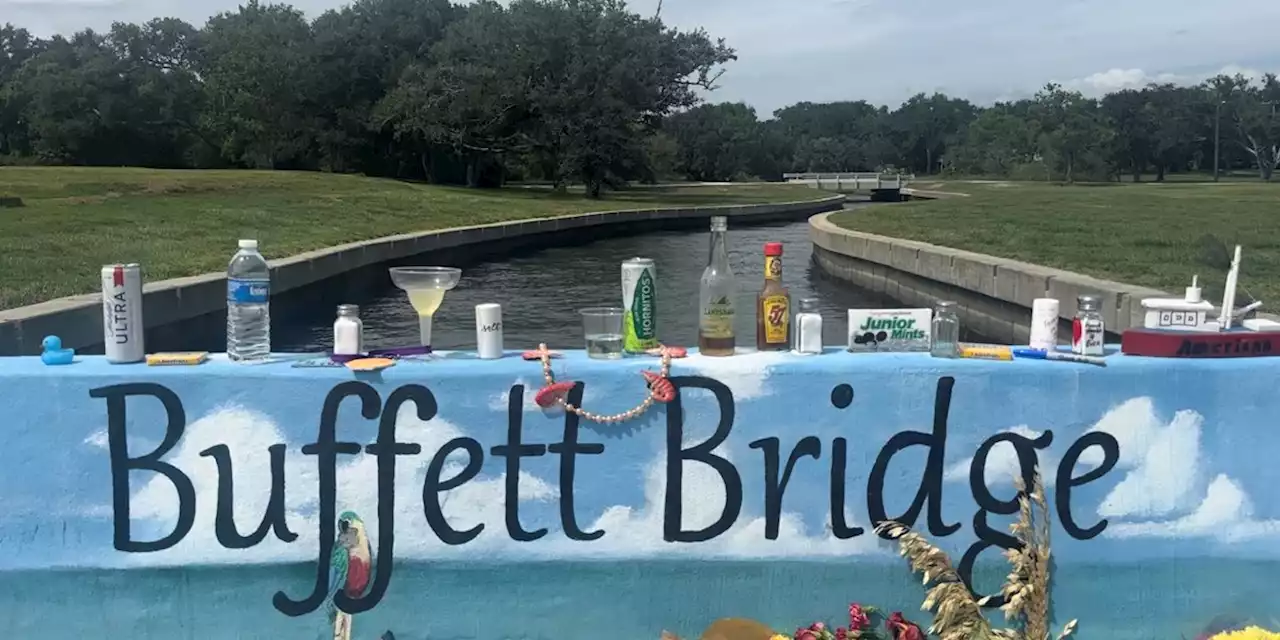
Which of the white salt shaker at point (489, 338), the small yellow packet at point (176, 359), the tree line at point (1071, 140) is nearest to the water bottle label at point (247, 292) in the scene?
the small yellow packet at point (176, 359)

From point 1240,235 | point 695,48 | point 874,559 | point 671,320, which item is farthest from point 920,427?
point 695,48

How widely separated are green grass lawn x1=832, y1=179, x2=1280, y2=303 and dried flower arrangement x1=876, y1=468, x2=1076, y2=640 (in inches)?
49.2

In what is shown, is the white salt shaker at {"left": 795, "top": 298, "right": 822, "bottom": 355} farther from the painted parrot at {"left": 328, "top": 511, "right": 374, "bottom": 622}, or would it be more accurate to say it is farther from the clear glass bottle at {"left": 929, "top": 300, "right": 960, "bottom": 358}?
the painted parrot at {"left": 328, "top": 511, "right": 374, "bottom": 622}

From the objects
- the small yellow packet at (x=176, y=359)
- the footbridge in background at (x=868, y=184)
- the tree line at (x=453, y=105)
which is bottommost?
the small yellow packet at (x=176, y=359)

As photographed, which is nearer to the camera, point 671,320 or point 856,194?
point 671,320

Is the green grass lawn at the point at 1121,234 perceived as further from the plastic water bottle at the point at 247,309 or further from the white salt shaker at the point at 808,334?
the plastic water bottle at the point at 247,309

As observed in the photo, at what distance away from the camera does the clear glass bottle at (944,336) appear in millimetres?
3162

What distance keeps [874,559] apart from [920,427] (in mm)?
395

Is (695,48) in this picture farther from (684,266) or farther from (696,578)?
(696,578)

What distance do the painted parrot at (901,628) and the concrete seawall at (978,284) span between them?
14.4 ft

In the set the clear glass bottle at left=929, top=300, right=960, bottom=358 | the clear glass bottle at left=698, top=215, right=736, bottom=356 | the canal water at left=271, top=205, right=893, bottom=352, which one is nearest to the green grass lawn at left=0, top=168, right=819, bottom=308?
the canal water at left=271, top=205, right=893, bottom=352

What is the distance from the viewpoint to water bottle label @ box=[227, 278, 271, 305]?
10.1 feet

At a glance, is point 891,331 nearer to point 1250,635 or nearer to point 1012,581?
point 1012,581

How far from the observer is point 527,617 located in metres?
3.15
